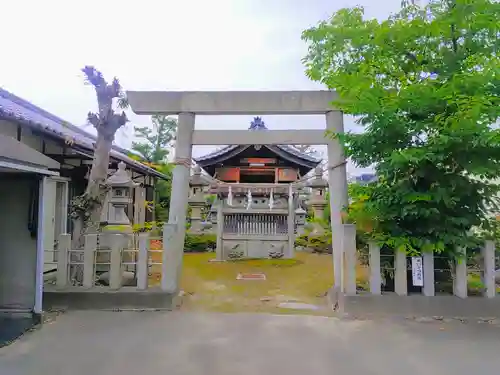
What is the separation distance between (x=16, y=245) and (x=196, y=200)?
11.7 metres

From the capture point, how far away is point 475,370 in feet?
Answer: 12.7

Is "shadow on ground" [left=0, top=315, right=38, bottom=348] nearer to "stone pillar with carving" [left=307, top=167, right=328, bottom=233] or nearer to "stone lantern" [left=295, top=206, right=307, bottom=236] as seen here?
"stone pillar with carving" [left=307, top=167, right=328, bottom=233]

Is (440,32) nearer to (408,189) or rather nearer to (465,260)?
(408,189)

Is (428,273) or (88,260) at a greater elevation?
(88,260)

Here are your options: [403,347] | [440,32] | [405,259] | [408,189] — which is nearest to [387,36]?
[440,32]

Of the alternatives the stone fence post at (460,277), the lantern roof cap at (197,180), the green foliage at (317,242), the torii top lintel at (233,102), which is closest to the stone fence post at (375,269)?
the stone fence post at (460,277)

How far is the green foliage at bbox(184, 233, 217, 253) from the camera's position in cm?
1576

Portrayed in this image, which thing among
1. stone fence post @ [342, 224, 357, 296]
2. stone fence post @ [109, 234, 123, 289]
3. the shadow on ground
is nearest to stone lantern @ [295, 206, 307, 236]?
stone fence post @ [342, 224, 357, 296]

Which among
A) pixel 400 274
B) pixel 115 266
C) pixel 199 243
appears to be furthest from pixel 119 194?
pixel 400 274

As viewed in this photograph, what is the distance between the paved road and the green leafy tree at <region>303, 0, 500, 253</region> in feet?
4.70

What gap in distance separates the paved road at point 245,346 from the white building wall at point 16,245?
67 cm

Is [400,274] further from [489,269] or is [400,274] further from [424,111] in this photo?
[424,111]

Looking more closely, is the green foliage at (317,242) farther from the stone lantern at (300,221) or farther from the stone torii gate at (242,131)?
the stone torii gate at (242,131)

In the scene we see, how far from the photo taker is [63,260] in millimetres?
6074
